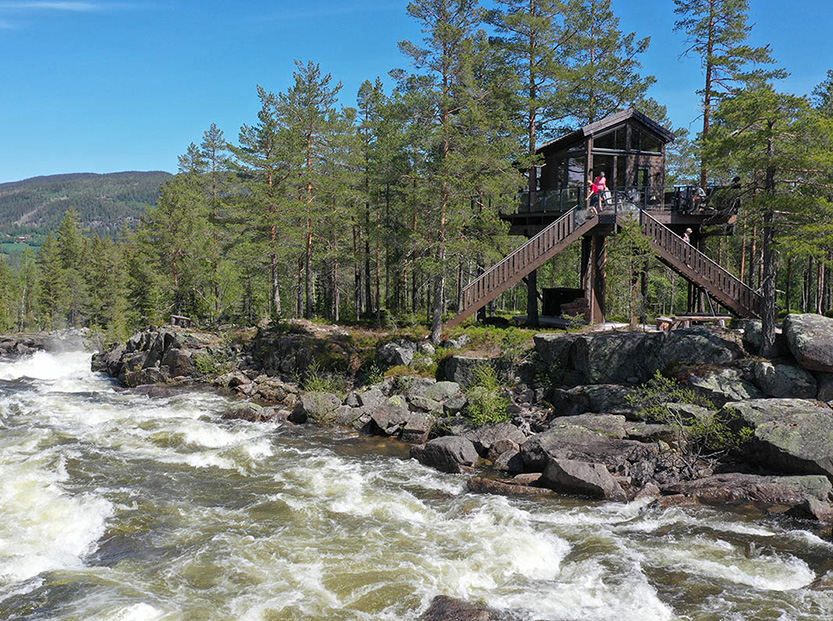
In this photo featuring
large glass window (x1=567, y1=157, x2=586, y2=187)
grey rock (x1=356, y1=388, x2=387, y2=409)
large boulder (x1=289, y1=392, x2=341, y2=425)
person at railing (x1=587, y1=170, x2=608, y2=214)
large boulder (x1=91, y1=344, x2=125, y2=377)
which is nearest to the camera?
large boulder (x1=289, y1=392, x2=341, y2=425)

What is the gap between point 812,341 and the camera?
1403cm

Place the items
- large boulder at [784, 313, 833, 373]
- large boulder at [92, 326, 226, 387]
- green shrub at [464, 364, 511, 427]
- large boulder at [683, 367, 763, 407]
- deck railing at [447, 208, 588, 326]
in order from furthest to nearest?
1. large boulder at [92, 326, 226, 387]
2. deck railing at [447, 208, 588, 326]
3. green shrub at [464, 364, 511, 427]
4. large boulder at [683, 367, 763, 407]
5. large boulder at [784, 313, 833, 373]

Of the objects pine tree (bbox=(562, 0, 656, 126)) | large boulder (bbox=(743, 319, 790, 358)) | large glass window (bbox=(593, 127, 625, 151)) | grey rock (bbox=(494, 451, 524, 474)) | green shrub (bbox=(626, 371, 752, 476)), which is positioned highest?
pine tree (bbox=(562, 0, 656, 126))

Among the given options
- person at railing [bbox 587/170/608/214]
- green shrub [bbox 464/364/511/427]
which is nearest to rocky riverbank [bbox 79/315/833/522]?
green shrub [bbox 464/364/511/427]

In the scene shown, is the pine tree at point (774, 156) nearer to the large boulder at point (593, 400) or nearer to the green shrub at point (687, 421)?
the green shrub at point (687, 421)

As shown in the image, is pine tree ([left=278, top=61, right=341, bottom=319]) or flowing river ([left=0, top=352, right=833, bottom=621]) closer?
flowing river ([left=0, top=352, right=833, bottom=621])

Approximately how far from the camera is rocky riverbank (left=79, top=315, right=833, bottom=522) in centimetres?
1154

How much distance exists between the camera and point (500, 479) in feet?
41.8

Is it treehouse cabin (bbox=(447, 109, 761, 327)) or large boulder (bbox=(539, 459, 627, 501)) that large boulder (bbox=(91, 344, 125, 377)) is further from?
large boulder (bbox=(539, 459, 627, 501))

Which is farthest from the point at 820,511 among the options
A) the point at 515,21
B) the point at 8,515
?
the point at 515,21

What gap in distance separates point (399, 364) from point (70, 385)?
16.2 m

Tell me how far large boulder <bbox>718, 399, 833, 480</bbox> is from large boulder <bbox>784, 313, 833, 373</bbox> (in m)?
1.21

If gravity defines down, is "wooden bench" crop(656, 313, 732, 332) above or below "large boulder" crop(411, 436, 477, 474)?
above

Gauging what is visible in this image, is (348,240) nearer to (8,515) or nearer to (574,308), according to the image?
(574,308)
